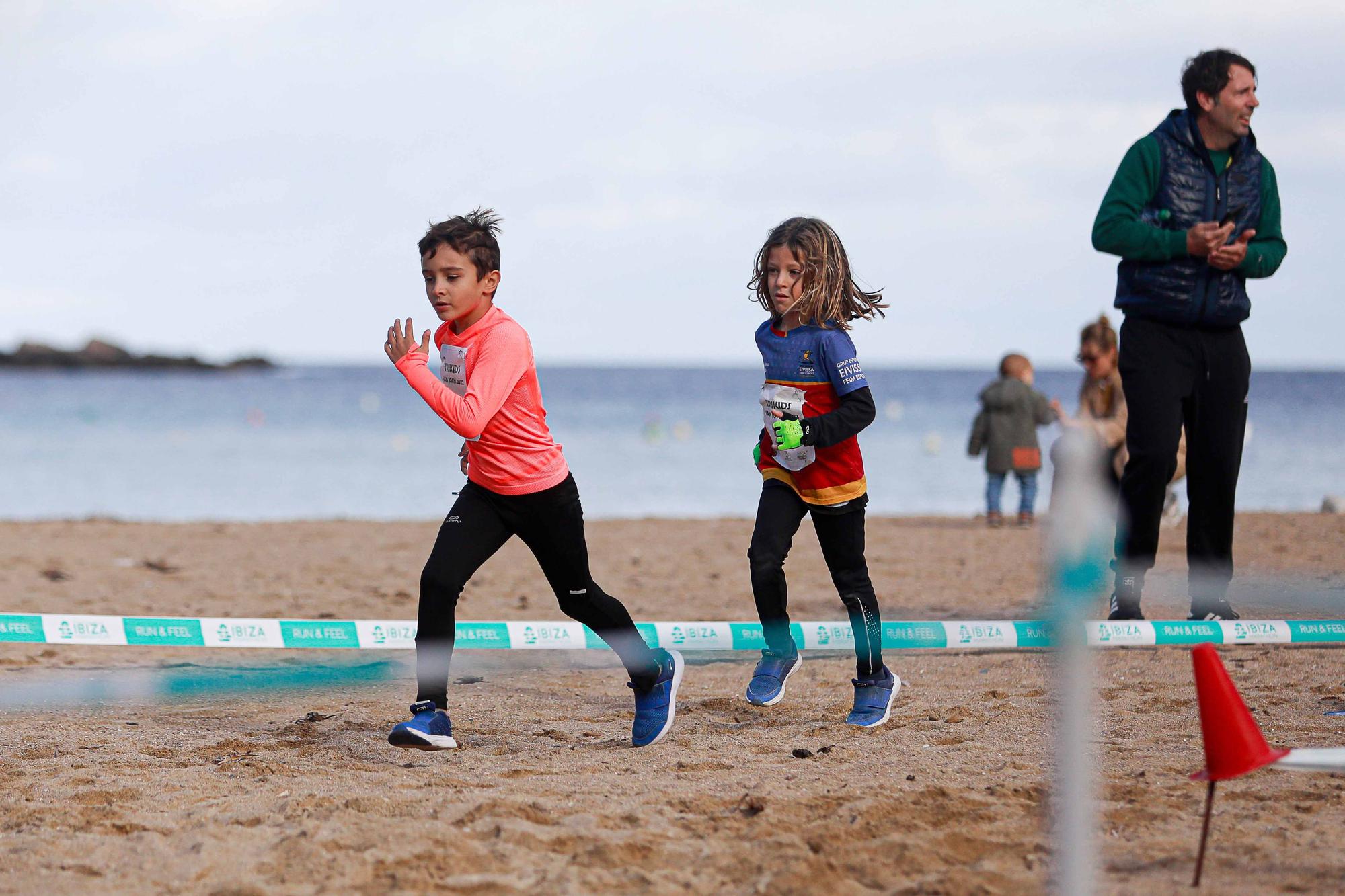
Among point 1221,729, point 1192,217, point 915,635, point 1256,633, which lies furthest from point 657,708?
point 1192,217

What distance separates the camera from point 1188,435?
602cm

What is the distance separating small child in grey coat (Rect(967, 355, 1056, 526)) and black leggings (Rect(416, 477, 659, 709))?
385 inches

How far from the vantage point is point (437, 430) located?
4266cm

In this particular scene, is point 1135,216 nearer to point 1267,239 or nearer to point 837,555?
point 1267,239

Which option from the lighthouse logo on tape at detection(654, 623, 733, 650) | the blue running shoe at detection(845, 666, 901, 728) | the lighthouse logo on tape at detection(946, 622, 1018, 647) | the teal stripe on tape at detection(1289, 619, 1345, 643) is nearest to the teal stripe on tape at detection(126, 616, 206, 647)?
the lighthouse logo on tape at detection(654, 623, 733, 650)

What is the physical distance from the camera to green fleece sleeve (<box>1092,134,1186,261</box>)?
554cm

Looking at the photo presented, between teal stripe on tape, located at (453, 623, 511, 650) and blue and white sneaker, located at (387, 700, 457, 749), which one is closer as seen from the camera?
blue and white sneaker, located at (387, 700, 457, 749)

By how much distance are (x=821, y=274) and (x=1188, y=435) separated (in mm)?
2304

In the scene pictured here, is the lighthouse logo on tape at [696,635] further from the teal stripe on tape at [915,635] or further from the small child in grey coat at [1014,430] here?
the small child in grey coat at [1014,430]

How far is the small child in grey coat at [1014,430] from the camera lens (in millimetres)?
13664

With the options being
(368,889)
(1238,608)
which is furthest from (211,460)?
(368,889)

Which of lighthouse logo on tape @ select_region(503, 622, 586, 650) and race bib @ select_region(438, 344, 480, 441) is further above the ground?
race bib @ select_region(438, 344, 480, 441)

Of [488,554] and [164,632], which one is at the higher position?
[488,554]

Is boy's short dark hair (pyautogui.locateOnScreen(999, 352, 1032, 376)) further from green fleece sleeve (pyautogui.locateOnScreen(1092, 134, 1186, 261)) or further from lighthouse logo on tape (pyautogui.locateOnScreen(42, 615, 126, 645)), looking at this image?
lighthouse logo on tape (pyautogui.locateOnScreen(42, 615, 126, 645))
